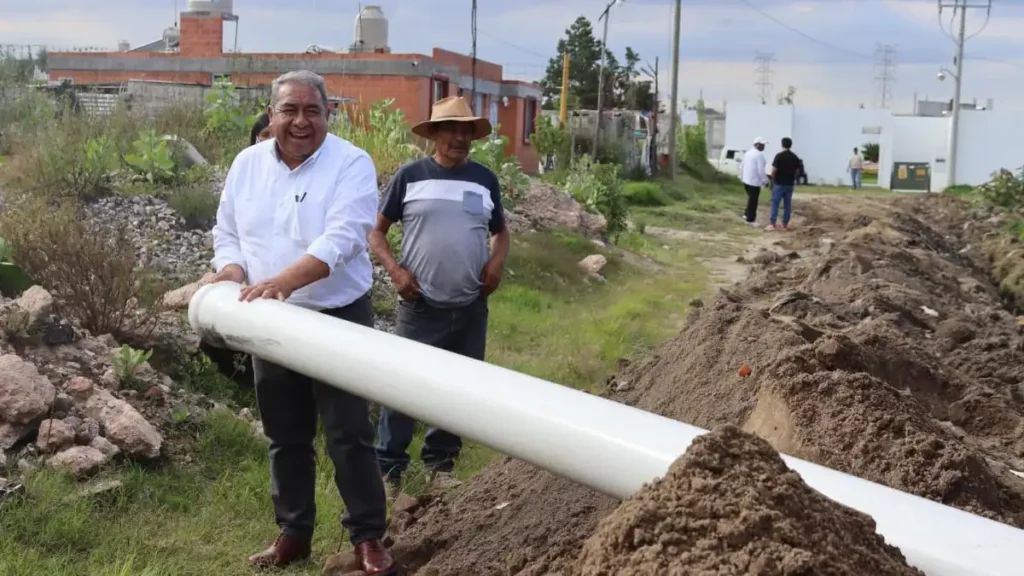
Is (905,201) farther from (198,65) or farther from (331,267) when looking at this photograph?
(331,267)

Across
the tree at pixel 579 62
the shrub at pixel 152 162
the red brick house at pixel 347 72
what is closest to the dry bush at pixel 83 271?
the shrub at pixel 152 162

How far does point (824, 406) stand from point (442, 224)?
6.71 ft

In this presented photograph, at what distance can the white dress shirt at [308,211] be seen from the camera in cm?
383

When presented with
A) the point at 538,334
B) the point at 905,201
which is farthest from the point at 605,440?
the point at 905,201

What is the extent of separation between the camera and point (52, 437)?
4.70 m

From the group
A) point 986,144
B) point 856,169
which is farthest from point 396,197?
point 986,144

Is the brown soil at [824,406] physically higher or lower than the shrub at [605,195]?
lower

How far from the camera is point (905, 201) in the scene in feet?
96.5

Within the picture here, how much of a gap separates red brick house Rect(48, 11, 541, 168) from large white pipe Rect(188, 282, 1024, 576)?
59.1 feet

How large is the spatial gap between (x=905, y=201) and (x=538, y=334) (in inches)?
915

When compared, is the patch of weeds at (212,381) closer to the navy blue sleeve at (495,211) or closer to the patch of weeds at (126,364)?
the patch of weeds at (126,364)

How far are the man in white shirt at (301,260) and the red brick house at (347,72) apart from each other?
688 inches

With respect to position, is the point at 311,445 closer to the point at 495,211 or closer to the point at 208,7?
the point at 495,211

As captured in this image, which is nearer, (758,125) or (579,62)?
(758,125)
